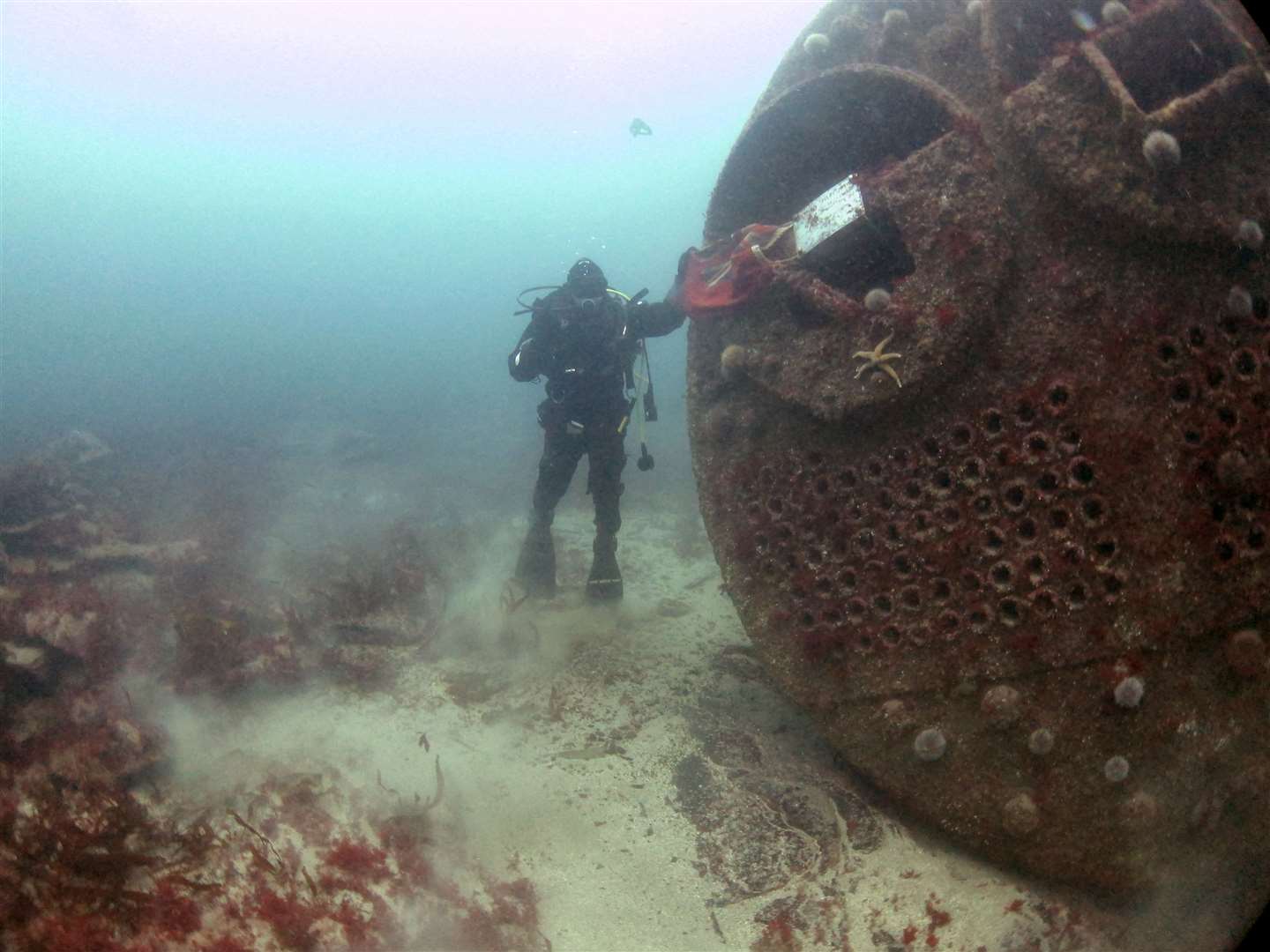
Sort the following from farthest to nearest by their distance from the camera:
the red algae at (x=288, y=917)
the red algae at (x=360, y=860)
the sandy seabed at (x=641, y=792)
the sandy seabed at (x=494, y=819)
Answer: the red algae at (x=360, y=860) < the sandy seabed at (x=641, y=792) < the sandy seabed at (x=494, y=819) < the red algae at (x=288, y=917)

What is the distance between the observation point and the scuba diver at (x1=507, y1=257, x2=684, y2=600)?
6906 mm

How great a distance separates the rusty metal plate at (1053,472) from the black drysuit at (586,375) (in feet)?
9.14

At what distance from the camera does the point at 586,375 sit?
707 centimetres

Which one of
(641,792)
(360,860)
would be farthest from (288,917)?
(641,792)

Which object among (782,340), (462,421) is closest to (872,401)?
(782,340)

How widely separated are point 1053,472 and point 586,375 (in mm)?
4588

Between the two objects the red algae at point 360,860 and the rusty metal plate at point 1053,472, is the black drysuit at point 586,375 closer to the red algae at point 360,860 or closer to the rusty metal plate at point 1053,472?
the rusty metal plate at point 1053,472

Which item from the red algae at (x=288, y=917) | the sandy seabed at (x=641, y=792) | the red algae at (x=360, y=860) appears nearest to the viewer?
the red algae at (x=288, y=917)

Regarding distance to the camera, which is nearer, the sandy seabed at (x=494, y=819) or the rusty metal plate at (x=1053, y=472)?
the rusty metal plate at (x=1053, y=472)

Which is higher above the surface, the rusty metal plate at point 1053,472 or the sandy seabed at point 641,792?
the rusty metal plate at point 1053,472

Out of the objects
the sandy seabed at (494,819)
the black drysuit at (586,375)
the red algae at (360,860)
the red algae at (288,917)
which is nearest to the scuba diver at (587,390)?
the black drysuit at (586,375)

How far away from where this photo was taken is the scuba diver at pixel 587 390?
6.91 meters

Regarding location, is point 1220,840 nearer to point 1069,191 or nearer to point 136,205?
point 1069,191

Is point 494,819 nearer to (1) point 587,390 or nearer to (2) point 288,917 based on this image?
(2) point 288,917
